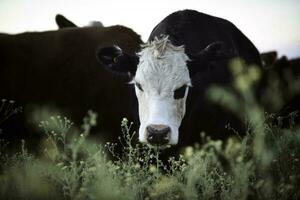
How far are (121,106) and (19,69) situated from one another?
1700 mm

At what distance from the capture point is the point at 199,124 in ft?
19.6

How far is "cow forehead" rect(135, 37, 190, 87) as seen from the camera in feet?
16.7

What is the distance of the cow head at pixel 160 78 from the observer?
15.1 feet

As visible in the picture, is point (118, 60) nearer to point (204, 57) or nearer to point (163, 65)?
point (163, 65)

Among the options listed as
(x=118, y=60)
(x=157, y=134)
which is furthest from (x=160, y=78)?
(x=157, y=134)

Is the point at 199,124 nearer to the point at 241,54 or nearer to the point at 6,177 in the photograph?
the point at 241,54

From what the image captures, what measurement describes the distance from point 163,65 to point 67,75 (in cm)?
229

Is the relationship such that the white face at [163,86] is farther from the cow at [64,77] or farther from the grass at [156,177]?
the cow at [64,77]

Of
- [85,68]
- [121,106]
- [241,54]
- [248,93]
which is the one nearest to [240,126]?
[248,93]

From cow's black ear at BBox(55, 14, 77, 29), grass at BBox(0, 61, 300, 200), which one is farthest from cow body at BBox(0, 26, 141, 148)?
grass at BBox(0, 61, 300, 200)

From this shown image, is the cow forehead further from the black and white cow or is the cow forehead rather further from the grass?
the grass

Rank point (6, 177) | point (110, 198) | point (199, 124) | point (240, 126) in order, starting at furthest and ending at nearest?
point (240, 126) → point (199, 124) → point (6, 177) → point (110, 198)

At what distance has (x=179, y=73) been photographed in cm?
521

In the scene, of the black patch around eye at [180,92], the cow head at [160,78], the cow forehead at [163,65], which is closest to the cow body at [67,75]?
the cow head at [160,78]
